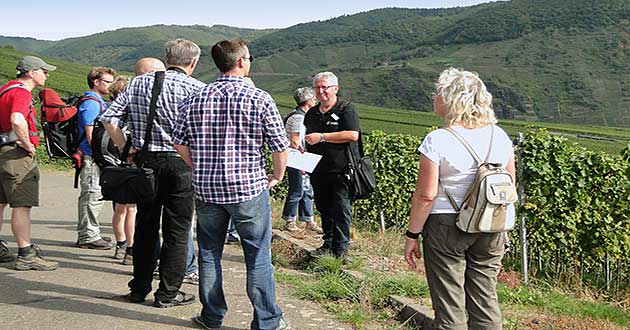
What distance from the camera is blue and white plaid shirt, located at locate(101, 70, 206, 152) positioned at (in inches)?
193

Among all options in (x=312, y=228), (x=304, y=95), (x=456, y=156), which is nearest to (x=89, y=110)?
(x=304, y=95)

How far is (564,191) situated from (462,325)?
4416mm

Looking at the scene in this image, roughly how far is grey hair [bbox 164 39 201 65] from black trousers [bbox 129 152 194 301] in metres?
0.71

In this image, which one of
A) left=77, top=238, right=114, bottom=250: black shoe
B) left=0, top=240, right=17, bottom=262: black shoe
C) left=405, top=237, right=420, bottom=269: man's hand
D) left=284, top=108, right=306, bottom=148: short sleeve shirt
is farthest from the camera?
left=77, top=238, right=114, bottom=250: black shoe

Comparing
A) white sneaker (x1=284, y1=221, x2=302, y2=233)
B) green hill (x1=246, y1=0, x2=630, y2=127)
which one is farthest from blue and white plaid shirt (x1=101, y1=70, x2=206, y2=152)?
green hill (x1=246, y1=0, x2=630, y2=127)

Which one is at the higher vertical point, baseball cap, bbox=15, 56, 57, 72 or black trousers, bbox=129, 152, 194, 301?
baseball cap, bbox=15, 56, 57, 72

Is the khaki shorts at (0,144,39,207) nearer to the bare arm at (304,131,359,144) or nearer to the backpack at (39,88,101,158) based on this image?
the backpack at (39,88,101,158)

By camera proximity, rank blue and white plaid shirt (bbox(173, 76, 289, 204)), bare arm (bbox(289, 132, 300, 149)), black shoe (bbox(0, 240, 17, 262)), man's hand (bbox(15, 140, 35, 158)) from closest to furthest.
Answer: blue and white plaid shirt (bbox(173, 76, 289, 204)) < man's hand (bbox(15, 140, 35, 158)) < black shoe (bbox(0, 240, 17, 262)) < bare arm (bbox(289, 132, 300, 149))

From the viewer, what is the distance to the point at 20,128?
5.88 meters

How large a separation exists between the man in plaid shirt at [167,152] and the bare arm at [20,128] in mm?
1360

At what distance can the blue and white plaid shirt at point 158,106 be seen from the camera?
489 centimetres

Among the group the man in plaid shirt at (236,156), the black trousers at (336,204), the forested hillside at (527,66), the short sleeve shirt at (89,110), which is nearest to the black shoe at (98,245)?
the short sleeve shirt at (89,110)

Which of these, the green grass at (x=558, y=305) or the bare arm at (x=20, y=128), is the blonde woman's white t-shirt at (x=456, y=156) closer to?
the green grass at (x=558, y=305)

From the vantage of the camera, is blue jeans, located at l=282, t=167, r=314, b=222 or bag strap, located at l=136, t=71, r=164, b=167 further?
blue jeans, located at l=282, t=167, r=314, b=222
